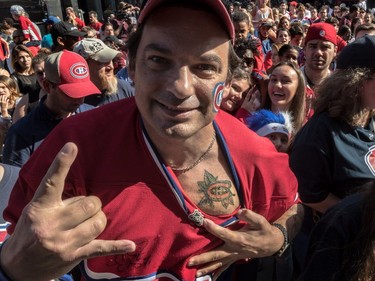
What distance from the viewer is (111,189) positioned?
4.47 ft

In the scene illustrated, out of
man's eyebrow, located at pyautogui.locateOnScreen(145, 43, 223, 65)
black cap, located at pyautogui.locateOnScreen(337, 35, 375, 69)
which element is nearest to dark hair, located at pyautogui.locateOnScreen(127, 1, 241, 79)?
man's eyebrow, located at pyautogui.locateOnScreen(145, 43, 223, 65)

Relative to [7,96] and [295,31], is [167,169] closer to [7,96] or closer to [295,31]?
[7,96]

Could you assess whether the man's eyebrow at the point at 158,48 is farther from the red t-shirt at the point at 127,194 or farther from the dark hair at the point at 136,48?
the red t-shirt at the point at 127,194

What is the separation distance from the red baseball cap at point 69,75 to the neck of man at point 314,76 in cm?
230

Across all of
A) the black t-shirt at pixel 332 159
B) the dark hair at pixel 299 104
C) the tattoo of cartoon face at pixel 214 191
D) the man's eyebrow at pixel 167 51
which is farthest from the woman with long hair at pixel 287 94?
the man's eyebrow at pixel 167 51

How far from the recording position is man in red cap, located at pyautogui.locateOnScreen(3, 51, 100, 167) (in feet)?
8.71

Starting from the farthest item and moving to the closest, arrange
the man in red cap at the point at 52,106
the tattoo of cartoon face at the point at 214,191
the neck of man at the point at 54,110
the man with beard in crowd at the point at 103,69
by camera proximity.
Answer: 1. the man with beard in crowd at the point at 103,69
2. the neck of man at the point at 54,110
3. the man in red cap at the point at 52,106
4. the tattoo of cartoon face at the point at 214,191

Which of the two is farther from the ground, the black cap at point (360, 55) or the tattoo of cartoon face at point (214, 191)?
the black cap at point (360, 55)

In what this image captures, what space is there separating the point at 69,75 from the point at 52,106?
0.25 m

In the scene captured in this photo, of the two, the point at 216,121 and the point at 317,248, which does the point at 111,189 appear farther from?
the point at 317,248

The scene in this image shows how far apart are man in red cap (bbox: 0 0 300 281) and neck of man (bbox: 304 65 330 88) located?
3.00 metres

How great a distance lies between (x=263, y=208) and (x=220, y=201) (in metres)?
0.19

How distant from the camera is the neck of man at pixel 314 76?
4285 millimetres

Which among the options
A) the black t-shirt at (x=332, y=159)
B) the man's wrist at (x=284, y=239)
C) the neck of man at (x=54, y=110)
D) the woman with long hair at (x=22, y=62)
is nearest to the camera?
the man's wrist at (x=284, y=239)
